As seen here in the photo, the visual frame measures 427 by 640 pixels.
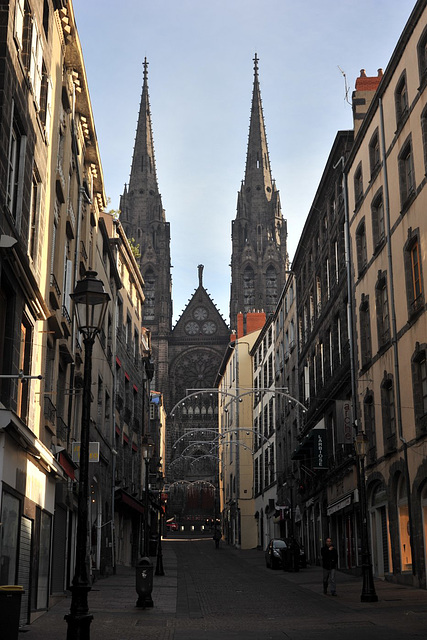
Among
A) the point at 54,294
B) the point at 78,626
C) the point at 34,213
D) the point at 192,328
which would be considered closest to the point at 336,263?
the point at 54,294

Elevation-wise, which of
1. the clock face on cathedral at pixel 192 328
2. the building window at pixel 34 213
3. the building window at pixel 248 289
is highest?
the building window at pixel 248 289

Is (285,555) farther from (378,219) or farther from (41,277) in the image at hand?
(41,277)

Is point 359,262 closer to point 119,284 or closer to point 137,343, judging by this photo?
point 119,284

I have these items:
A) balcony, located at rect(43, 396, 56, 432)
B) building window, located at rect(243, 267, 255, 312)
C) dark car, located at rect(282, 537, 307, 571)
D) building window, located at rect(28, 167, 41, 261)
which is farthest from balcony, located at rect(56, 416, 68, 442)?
building window, located at rect(243, 267, 255, 312)

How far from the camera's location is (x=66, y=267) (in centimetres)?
2322

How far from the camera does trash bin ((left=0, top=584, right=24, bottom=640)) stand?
37.2 feet

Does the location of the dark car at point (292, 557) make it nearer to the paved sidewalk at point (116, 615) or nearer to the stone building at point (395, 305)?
the stone building at point (395, 305)

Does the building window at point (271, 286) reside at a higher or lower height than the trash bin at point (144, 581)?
higher

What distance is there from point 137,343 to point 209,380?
57.0m

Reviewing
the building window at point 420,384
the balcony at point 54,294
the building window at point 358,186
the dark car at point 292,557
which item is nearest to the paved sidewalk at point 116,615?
the balcony at point 54,294

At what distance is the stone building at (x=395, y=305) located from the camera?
23609 millimetres

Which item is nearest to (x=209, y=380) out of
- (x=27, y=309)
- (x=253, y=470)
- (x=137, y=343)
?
(x=253, y=470)

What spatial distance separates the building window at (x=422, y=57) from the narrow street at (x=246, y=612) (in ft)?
45.3

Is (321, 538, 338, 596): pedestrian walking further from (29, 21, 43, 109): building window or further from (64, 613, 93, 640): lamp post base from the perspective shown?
(29, 21, 43, 109): building window
